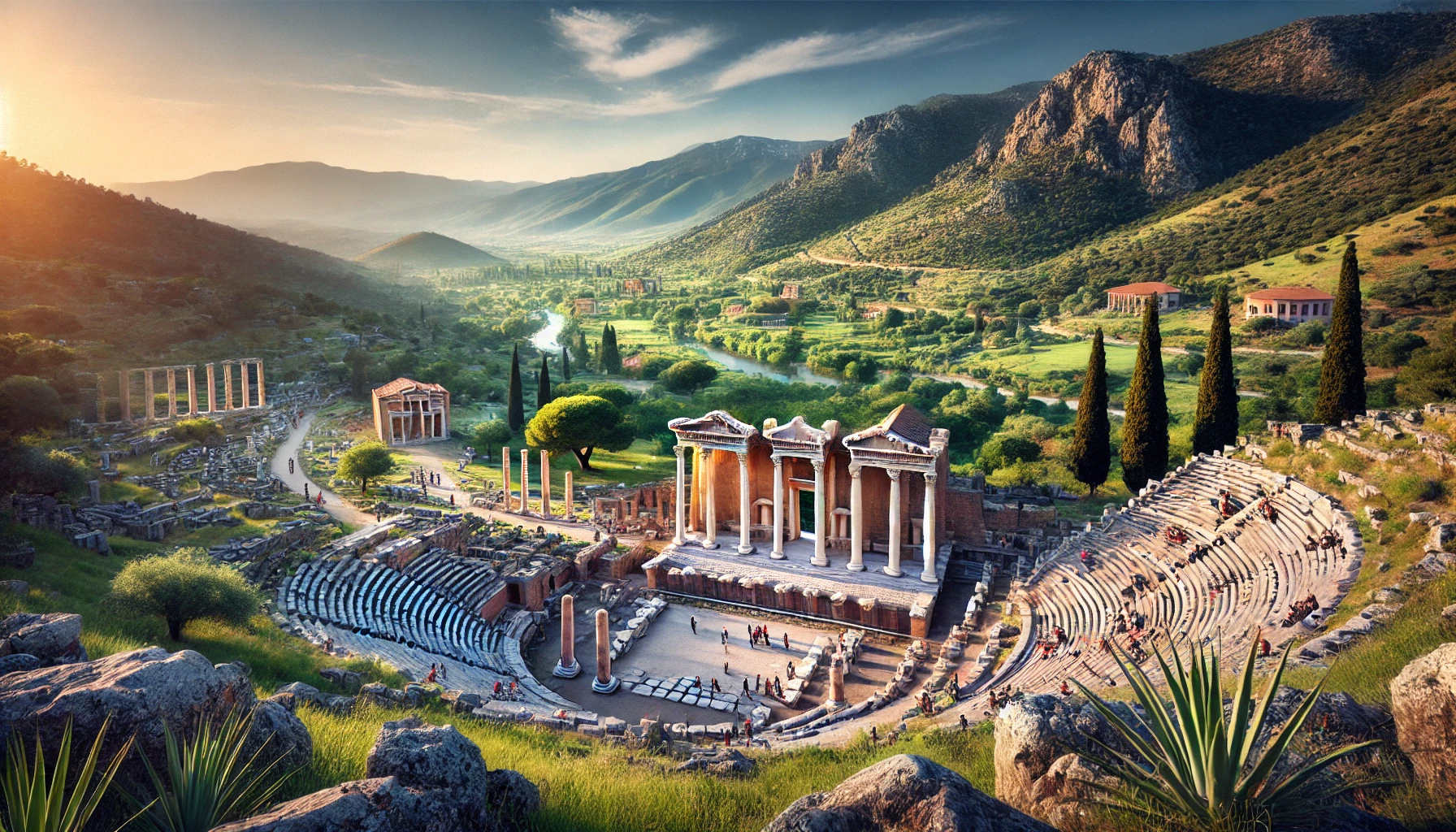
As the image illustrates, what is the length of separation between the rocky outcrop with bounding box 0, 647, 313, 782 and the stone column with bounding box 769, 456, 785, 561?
24550 mm

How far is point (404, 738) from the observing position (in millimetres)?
8312

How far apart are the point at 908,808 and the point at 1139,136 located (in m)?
123

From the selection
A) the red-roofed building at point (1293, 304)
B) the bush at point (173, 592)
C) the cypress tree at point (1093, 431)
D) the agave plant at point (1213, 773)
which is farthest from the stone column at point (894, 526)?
the red-roofed building at point (1293, 304)

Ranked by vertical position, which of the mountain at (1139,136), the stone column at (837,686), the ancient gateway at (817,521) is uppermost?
the mountain at (1139,136)

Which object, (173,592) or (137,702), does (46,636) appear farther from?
(173,592)

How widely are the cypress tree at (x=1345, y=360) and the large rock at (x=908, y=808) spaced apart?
102 feet

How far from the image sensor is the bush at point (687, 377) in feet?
259

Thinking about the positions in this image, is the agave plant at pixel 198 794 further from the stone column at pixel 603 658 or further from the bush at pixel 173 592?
the stone column at pixel 603 658

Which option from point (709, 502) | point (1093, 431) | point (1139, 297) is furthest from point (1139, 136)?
point (709, 502)

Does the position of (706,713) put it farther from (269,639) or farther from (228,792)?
(228,792)

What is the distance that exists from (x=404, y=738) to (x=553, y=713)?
45.8ft

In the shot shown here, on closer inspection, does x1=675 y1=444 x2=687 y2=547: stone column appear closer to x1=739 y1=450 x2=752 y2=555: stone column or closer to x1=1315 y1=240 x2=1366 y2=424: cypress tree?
x1=739 y1=450 x2=752 y2=555: stone column

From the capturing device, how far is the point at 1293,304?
64062mm

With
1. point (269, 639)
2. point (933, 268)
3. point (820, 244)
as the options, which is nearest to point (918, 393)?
point (933, 268)
